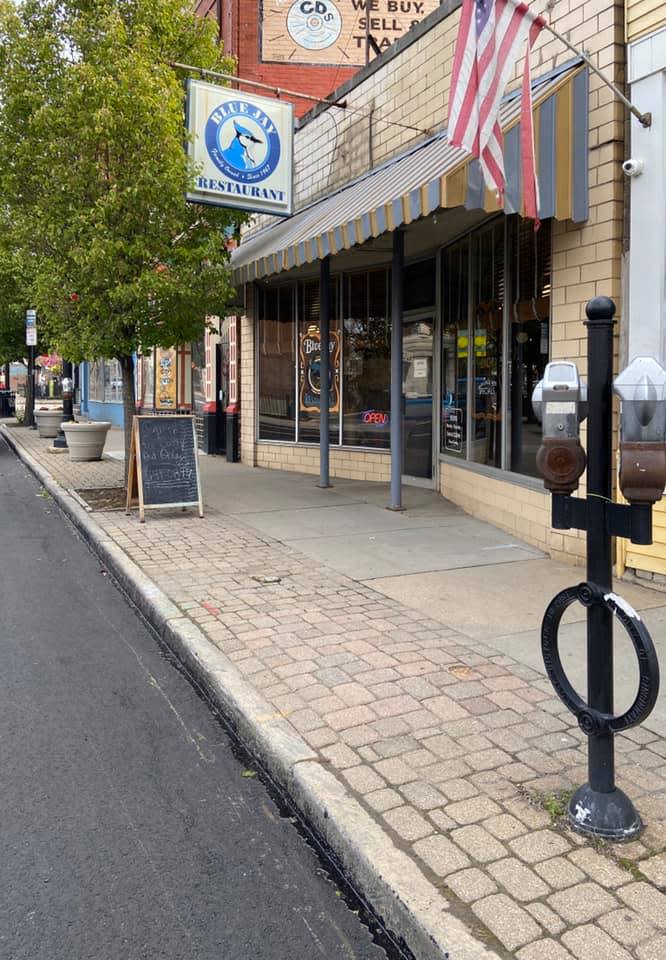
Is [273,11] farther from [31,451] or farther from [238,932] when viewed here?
[238,932]

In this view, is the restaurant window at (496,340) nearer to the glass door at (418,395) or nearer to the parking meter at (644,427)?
the glass door at (418,395)

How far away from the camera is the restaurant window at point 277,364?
13906mm

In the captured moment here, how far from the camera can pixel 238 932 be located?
265 centimetres

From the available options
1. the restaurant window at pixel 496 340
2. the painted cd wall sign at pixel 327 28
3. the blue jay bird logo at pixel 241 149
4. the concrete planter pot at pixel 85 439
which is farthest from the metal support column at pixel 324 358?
the painted cd wall sign at pixel 327 28

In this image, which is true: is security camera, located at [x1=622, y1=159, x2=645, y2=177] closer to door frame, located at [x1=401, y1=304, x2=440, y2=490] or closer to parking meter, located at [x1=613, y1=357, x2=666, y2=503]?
parking meter, located at [x1=613, y1=357, x2=666, y2=503]

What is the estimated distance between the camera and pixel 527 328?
7789 millimetres

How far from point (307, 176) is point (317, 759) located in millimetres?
11038

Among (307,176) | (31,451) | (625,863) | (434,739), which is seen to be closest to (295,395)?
(307,176)

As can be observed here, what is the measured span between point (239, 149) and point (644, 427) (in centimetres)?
921

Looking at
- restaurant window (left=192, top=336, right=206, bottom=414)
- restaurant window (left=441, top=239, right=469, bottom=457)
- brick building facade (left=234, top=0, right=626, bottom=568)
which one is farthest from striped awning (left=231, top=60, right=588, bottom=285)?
restaurant window (left=192, top=336, right=206, bottom=414)

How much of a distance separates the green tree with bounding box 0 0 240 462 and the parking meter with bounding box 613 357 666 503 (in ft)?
25.8

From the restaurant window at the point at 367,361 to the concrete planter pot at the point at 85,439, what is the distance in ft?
17.6

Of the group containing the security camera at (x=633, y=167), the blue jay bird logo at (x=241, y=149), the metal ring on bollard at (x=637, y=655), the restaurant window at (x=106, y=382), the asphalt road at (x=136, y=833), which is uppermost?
the blue jay bird logo at (x=241, y=149)

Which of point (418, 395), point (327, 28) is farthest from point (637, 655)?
point (327, 28)
